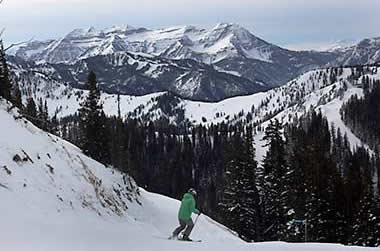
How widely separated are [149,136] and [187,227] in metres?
158

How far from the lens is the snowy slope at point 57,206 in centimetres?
1348

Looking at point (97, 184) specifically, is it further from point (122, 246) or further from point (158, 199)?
point (158, 199)

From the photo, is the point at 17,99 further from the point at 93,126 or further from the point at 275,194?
the point at 275,194

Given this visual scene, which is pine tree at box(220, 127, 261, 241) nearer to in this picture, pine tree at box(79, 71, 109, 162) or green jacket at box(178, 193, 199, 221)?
pine tree at box(79, 71, 109, 162)

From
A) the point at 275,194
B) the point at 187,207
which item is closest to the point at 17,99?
the point at 275,194

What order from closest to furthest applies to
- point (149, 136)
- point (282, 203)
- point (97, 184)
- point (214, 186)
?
point (97, 184) → point (282, 203) → point (214, 186) → point (149, 136)

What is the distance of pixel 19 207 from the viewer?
15.0 meters

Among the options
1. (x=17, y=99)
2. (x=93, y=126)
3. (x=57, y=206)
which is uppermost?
(x=57, y=206)

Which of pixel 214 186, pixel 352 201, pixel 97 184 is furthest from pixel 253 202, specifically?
pixel 214 186

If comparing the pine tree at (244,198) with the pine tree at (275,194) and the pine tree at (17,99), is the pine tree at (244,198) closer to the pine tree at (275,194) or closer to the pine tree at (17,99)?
the pine tree at (275,194)

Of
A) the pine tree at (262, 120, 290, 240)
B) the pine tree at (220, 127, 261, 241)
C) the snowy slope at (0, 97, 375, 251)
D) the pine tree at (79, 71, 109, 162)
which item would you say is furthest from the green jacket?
the pine tree at (220, 127, 261, 241)

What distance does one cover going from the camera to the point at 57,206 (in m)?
17.8

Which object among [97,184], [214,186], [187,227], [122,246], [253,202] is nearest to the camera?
[122,246]

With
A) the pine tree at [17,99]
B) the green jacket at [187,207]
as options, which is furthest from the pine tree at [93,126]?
the green jacket at [187,207]
